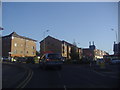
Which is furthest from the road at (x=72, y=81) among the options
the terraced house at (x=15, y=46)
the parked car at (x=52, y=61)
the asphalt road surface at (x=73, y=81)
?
the terraced house at (x=15, y=46)

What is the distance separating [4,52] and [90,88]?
75.5 m

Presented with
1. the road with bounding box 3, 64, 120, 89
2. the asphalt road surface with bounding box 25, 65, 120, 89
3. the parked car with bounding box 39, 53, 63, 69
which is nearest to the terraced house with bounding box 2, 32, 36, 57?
the parked car with bounding box 39, 53, 63, 69

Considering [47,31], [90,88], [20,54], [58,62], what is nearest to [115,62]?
[58,62]

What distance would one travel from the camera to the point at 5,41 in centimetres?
8300

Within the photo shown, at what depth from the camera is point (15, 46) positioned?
81750 mm

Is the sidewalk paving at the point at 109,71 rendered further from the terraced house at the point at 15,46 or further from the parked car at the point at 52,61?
the terraced house at the point at 15,46

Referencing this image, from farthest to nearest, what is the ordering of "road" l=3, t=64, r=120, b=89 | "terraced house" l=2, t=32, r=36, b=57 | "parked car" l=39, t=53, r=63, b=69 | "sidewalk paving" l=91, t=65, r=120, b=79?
"terraced house" l=2, t=32, r=36, b=57
"parked car" l=39, t=53, r=63, b=69
"sidewalk paving" l=91, t=65, r=120, b=79
"road" l=3, t=64, r=120, b=89

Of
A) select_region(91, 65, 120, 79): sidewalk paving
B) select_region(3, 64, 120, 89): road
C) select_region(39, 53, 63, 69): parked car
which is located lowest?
select_region(91, 65, 120, 79): sidewalk paving

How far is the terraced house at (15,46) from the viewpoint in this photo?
80294 millimetres

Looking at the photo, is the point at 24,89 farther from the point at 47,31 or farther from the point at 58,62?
the point at 47,31

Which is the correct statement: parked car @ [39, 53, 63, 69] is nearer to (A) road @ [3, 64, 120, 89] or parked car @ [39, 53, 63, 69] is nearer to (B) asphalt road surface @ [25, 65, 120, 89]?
(A) road @ [3, 64, 120, 89]

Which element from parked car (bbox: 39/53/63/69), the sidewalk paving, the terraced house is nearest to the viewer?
the sidewalk paving

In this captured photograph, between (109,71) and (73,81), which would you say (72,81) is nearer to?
(73,81)

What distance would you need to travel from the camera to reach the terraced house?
80.3 meters
